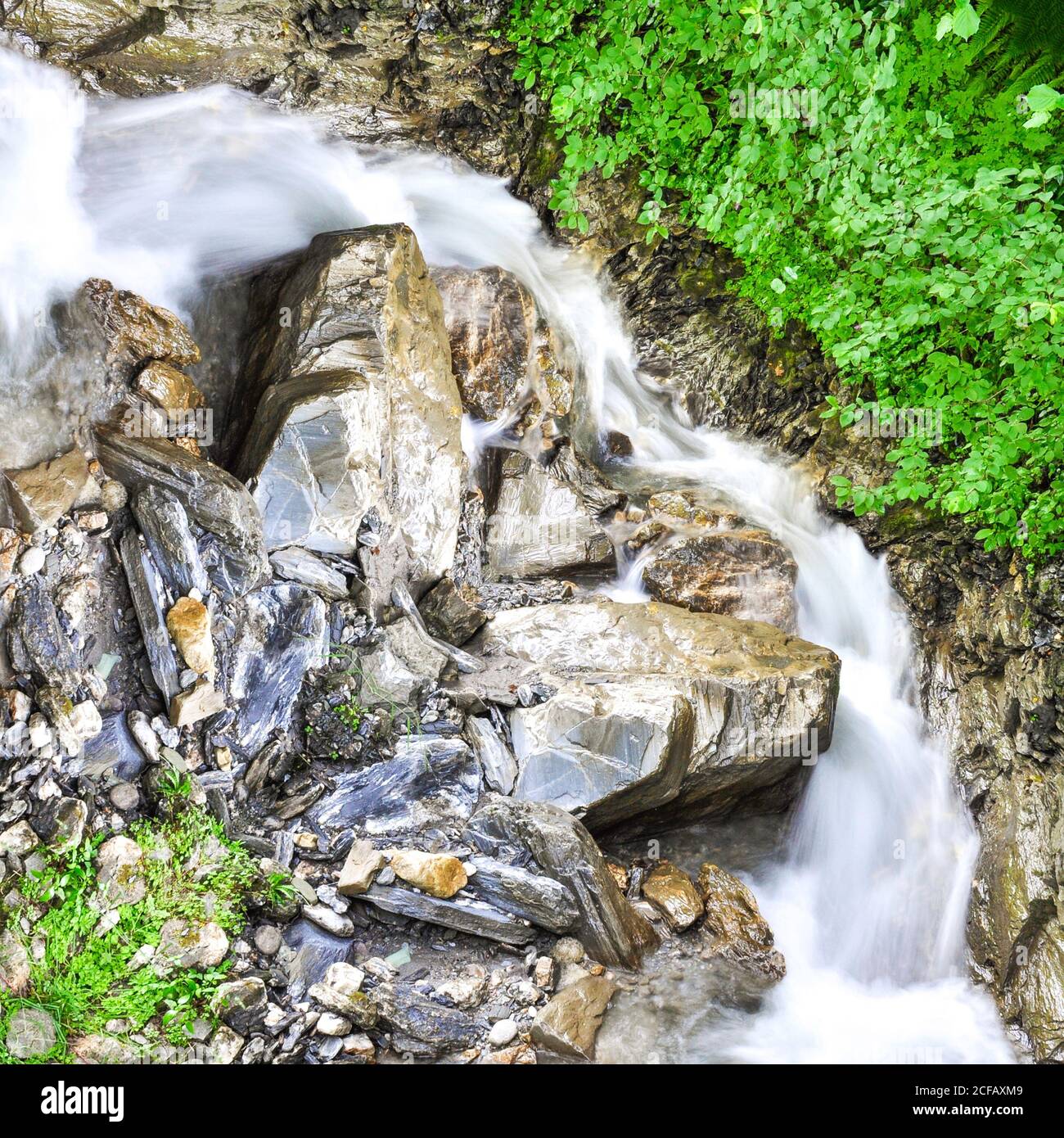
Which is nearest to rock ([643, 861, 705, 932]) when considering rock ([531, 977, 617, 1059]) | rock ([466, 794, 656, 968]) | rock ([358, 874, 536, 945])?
rock ([466, 794, 656, 968])

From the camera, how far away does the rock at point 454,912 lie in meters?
4.30

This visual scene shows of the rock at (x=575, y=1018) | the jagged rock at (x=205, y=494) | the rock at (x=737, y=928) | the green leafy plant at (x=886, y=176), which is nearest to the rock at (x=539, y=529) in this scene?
the green leafy plant at (x=886, y=176)

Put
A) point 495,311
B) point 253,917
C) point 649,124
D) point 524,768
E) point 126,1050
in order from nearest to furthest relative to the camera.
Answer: point 126,1050, point 253,917, point 524,768, point 649,124, point 495,311

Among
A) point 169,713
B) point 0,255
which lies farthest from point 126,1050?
point 0,255

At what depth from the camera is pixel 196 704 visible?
434 centimetres

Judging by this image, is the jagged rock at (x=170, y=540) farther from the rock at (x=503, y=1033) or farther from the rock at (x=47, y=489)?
the rock at (x=503, y=1033)

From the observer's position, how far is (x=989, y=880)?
18.5ft

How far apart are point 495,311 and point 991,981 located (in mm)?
6304

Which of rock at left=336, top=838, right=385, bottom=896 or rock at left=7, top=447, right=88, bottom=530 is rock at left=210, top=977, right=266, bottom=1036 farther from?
rock at left=7, top=447, right=88, bottom=530

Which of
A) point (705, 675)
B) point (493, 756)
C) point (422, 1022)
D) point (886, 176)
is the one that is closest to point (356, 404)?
point (493, 756)

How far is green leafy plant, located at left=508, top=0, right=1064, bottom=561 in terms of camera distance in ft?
15.6

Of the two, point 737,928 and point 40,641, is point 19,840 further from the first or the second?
point 737,928

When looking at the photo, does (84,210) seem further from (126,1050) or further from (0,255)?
(126,1050)

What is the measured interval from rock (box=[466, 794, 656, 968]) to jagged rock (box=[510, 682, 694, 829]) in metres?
0.24
